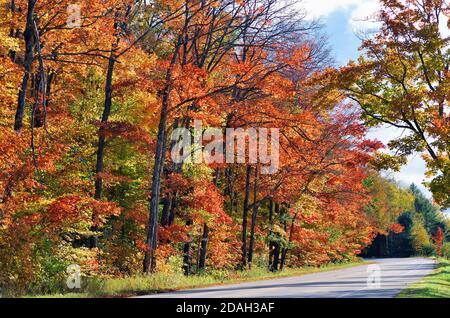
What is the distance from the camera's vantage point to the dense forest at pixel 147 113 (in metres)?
16.6

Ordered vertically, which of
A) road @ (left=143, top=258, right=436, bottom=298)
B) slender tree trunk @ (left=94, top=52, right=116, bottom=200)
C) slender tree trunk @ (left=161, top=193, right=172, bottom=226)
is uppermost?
slender tree trunk @ (left=94, top=52, right=116, bottom=200)

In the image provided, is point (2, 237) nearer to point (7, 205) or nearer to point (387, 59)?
point (7, 205)

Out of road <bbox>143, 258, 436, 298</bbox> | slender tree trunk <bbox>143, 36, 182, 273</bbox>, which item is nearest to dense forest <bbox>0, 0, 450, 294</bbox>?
slender tree trunk <bbox>143, 36, 182, 273</bbox>

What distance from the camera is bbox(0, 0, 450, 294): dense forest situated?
654 inches

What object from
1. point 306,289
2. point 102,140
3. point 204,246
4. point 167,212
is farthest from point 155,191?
point 204,246

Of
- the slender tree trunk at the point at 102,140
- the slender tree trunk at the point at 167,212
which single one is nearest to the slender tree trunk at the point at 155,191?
the slender tree trunk at the point at 102,140

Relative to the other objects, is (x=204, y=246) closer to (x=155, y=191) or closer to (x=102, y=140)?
(x=155, y=191)

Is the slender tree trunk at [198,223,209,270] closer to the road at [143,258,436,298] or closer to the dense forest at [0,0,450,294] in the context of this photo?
the dense forest at [0,0,450,294]

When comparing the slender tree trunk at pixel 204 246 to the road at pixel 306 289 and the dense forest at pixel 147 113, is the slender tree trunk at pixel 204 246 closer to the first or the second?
the dense forest at pixel 147 113

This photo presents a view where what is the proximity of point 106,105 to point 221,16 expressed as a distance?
7.04 meters

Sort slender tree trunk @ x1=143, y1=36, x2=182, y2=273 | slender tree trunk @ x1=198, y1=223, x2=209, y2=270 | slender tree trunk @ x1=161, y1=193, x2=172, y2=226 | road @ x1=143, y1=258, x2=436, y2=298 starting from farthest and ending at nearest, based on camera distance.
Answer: slender tree trunk @ x1=198, y1=223, x2=209, y2=270 < slender tree trunk @ x1=161, y1=193, x2=172, y2=226 < slender tree trunk @ x1=143, y1=36, x2=182, y2=273 < road @ x1=143, y1=258, x2=436, y2=298

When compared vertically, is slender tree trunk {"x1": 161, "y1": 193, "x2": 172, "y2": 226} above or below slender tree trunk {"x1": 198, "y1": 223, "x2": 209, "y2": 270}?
above

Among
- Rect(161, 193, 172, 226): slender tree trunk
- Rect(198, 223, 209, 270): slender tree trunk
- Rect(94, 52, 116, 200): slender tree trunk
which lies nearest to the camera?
Rect(94, 52, 116, 200): slender tree trunk
